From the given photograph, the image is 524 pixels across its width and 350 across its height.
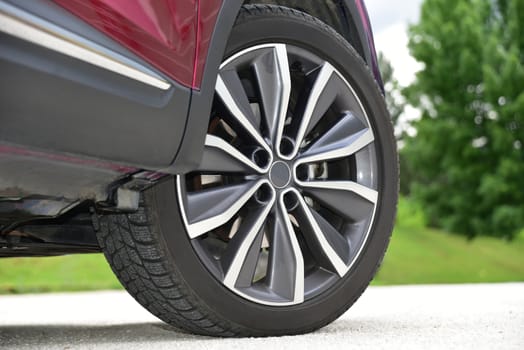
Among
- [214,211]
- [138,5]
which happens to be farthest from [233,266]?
[138,5]

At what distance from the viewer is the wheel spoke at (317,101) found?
267 cm

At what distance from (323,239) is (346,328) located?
0.45 m

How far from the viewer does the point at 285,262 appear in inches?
102

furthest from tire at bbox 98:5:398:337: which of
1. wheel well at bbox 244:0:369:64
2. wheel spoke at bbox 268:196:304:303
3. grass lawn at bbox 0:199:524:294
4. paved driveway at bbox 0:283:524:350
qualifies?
grass lawn at bbox 0:199:524:294

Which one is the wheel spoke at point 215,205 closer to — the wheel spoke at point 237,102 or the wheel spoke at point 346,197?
the wheel spoke at point 237,102

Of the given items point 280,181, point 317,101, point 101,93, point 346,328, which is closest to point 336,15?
point 317,101

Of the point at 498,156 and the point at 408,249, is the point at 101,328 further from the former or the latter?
the point at 408,249

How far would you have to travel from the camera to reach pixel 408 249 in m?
20.9

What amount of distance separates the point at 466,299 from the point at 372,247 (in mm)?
2123

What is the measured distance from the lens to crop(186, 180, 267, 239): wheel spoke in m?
2.36

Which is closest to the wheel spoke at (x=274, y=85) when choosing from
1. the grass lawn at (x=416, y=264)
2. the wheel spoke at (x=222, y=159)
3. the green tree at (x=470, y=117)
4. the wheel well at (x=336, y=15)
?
the wheel spoke at (x=222, y=159)

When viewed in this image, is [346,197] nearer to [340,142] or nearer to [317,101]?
[340,142]

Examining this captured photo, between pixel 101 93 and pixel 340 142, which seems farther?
pixel 340 142

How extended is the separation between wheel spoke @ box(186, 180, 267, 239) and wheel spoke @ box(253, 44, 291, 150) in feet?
0.71
